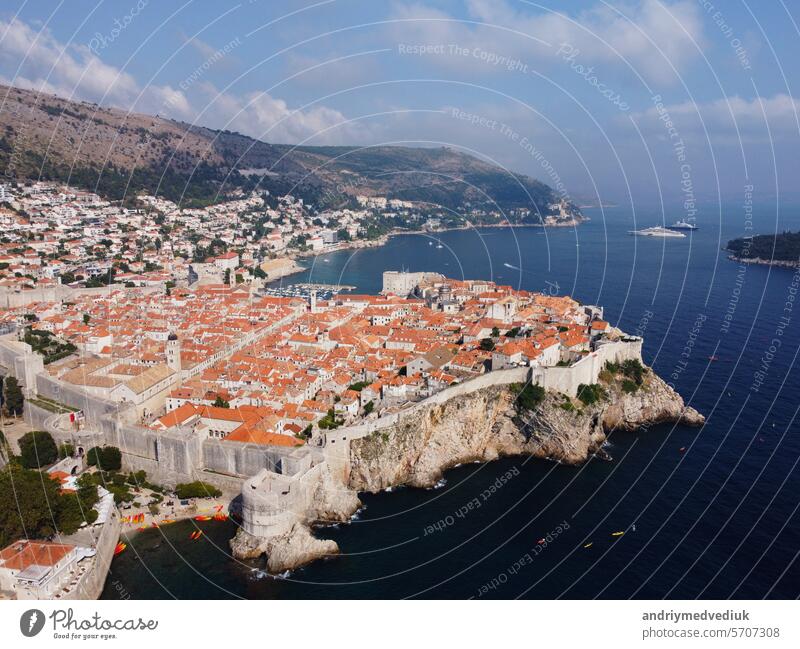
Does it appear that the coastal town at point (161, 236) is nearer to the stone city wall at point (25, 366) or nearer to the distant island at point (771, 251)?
the stone city wall at point (25, 366)

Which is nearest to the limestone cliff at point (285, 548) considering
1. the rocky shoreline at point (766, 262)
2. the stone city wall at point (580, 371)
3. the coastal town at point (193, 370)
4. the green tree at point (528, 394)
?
the coastal town at point (193, 370)

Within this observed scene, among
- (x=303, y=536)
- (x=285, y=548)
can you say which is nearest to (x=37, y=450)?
(x=285, y=548)

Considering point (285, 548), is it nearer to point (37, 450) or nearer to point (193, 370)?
point (37, 450)

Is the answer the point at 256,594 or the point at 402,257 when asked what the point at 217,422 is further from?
the point at 402,257

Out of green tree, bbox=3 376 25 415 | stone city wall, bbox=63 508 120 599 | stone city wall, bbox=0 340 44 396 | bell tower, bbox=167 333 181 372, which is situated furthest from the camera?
bell tower, bbox=167 333 181 372

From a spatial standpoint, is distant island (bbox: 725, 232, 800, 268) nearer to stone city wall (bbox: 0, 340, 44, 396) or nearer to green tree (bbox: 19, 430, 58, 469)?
stone city wall (bbox: 0, 340, 44, 396)

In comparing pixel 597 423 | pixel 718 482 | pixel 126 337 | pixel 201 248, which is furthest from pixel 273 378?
pixel 201 248

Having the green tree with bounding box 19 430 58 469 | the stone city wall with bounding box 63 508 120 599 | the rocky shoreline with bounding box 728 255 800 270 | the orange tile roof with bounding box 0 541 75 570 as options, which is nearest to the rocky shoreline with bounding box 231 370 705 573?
the stone city wall with bounding box 63 508 120 599
